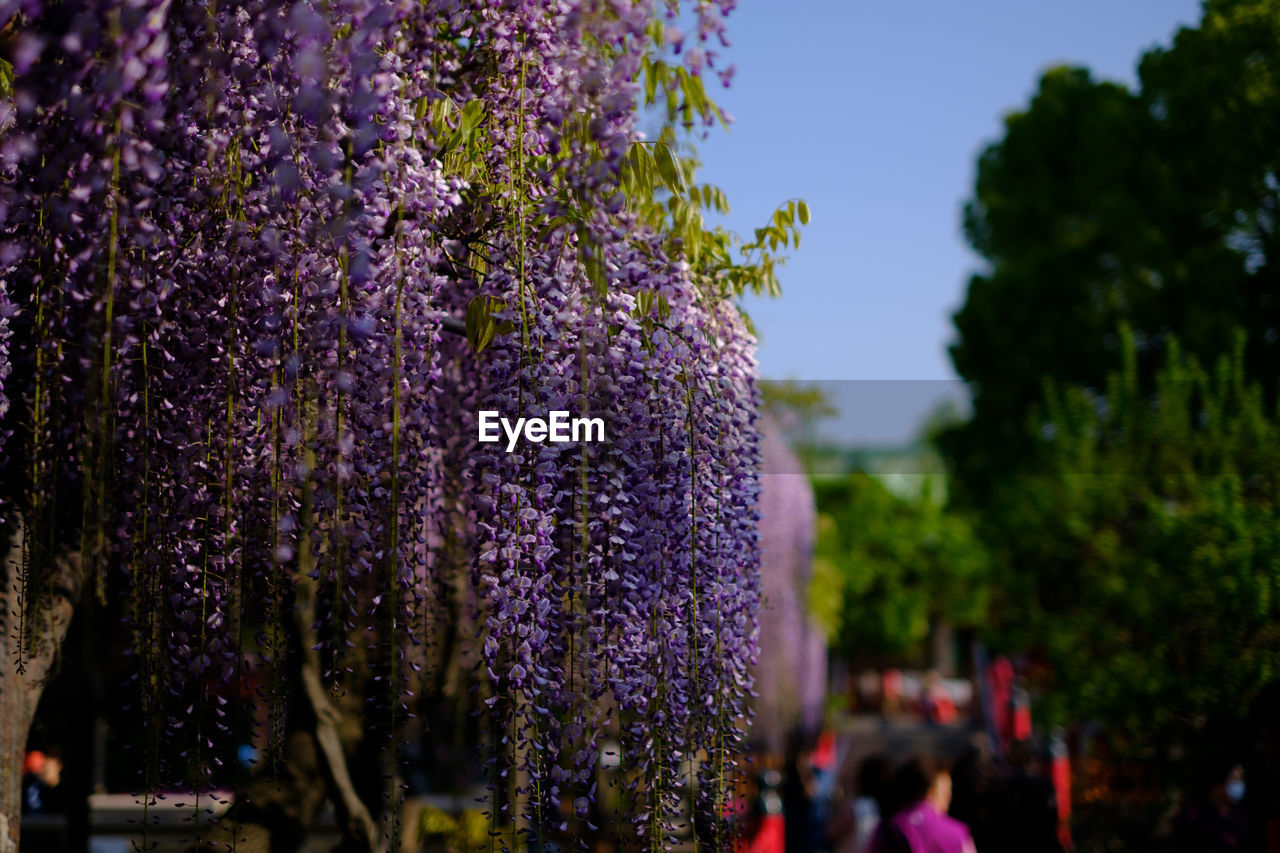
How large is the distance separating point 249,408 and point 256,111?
0.89 metres

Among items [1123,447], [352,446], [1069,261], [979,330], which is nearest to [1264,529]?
[1123,447]

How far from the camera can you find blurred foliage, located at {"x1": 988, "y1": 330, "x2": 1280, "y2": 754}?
24.5 feet

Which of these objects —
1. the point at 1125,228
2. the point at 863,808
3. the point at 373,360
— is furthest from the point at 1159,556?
the point at 373,360

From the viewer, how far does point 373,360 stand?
327 cm

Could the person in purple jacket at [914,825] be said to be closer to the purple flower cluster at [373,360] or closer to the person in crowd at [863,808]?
the person in crowd at [863,808]

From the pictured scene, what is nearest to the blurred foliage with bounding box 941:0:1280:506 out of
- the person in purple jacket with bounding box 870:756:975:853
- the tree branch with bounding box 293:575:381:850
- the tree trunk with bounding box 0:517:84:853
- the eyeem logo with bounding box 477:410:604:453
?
the person in purple jacket with bounding box 870:756:975:853

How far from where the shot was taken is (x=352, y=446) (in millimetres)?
3262

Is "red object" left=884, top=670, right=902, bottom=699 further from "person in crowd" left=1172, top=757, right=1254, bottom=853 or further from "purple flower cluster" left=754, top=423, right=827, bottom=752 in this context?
"person in crowd" left=1172, top=757, right=1254, bottom=853

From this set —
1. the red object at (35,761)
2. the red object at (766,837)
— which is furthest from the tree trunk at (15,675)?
the red object at (35,761)

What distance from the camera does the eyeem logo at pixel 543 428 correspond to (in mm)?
3289

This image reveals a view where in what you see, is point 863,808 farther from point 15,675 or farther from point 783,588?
point 15,675

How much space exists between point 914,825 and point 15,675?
3.38m

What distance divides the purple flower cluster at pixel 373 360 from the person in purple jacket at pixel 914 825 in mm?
1035

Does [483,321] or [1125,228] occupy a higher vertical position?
[1125,228]
